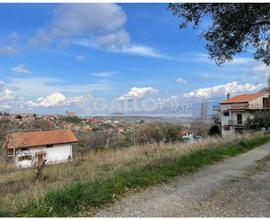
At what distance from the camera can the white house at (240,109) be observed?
62.8m

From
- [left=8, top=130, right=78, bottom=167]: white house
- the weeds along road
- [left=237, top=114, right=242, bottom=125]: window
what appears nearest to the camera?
the weeds along road

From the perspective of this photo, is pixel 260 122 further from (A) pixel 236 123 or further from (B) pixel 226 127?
(B) pixel 226 127

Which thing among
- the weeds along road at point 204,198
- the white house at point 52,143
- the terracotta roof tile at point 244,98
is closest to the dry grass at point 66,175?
the weeds along road at point 204,198

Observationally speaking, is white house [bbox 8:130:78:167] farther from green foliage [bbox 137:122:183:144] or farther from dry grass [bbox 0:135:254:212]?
dry grass [bbox 0:135:254:212]

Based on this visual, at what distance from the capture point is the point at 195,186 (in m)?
7.52

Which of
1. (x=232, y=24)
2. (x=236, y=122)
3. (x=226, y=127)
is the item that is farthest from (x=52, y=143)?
(x=232, y=24)

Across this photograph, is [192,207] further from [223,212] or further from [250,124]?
[250,124]

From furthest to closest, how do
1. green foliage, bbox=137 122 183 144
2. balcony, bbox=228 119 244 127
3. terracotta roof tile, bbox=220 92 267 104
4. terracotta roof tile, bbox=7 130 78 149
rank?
terracotta roof tile, bbox=220 92 267 104 → balcony, bbox=228 119 244 127 → green foliage, bbox=137 122 183 144 → terracotta roof tile, bbox=7 130 78 149

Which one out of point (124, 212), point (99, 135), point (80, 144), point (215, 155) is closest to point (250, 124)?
point (99, 135)

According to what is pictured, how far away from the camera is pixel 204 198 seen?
20.8 feet

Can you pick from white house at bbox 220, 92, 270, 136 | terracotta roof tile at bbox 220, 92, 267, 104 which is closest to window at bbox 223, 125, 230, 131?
white house at bbox 220, 92, 270, 136

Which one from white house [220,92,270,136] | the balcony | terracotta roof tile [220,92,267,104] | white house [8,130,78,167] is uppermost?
terracotta roof tile [220,92,267,104]

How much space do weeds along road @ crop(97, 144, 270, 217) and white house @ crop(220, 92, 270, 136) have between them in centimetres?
5505

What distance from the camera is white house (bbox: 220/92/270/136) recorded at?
206ft
